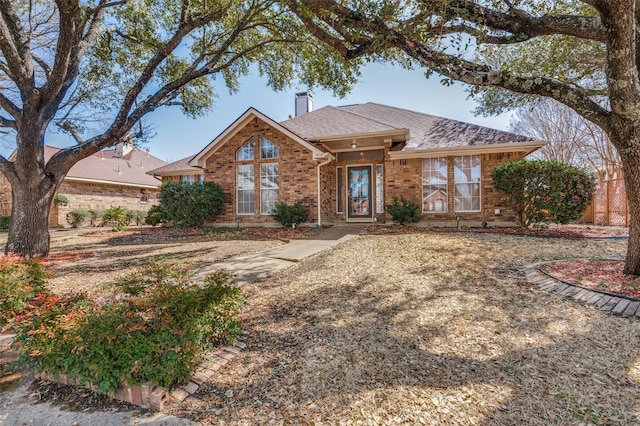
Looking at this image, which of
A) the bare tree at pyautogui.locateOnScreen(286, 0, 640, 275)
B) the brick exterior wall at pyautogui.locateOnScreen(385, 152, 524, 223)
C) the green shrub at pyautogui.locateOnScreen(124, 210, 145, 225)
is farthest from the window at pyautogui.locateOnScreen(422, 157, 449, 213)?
the green shrub at pyautogui.locateOnScreen(124, 210, 145, 225)

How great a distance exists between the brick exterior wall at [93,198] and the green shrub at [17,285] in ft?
49.6

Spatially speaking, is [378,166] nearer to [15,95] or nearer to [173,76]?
[173,76]

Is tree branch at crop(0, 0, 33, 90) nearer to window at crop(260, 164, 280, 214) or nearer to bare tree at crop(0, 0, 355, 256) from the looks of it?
bare tree at crop(0, 0, 355, 256)

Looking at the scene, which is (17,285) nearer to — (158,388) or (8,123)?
(158,388)

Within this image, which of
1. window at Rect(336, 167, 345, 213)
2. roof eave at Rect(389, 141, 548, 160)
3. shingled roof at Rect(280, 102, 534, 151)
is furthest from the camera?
window at Rect(336, 167, 345, 213)

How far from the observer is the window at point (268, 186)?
12430mm

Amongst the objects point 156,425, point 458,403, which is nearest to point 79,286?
point 156,425

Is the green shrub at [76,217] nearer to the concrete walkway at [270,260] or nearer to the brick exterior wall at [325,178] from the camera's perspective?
the brick exterior wall at [325,178]

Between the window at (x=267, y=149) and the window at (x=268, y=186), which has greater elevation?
the window at (x=267, y=149)

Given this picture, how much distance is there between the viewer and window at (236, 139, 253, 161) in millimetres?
12820

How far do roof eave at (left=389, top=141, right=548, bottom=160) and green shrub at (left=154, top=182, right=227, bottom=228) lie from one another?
24.0 ft

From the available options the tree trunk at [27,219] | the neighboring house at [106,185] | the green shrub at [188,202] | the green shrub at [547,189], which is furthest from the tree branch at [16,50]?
the neighboring house at [106,185]

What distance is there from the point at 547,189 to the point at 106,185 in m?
23.6

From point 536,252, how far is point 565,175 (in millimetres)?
3868
